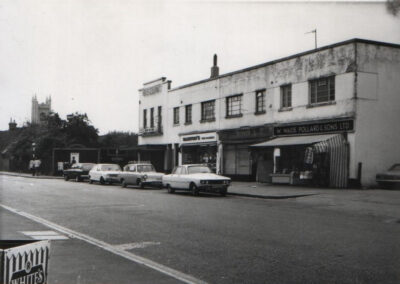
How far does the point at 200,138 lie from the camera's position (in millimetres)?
34188

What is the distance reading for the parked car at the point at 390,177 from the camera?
21609 millimetres

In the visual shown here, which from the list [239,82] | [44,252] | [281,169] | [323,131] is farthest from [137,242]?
[239,82]

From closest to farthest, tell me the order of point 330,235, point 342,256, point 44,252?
point 44,252
point 342,256
point 330,235

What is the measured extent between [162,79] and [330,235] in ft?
104

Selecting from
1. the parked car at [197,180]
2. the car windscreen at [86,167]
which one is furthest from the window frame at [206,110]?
the parked car at [197,180]

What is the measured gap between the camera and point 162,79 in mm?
39750

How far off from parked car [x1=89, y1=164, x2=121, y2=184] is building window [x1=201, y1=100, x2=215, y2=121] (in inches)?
292

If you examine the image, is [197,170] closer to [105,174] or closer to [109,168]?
[105,174]

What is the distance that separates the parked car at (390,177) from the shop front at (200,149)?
12.7 meters

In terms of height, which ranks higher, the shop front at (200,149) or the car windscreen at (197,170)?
the shop front at (200,149)

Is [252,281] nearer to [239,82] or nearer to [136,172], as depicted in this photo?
[136,172]

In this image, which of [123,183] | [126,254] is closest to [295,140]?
[123,183]

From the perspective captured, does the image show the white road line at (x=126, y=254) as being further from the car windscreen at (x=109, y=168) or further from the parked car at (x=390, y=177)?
the car windscreen at (x=109, y=168)

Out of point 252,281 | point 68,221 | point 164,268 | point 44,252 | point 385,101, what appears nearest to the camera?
point 44,252
